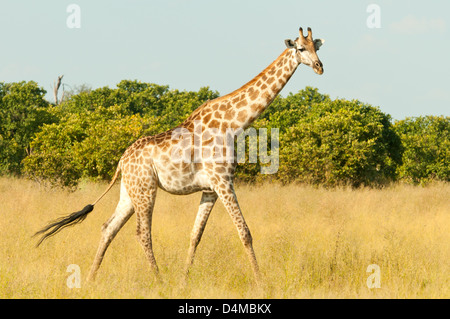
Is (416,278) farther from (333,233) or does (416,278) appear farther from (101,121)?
(101,121)

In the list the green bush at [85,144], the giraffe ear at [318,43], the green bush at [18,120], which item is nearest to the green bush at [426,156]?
the green bush at [85,144]

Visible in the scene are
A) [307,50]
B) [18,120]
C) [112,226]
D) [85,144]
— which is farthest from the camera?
[18,120]

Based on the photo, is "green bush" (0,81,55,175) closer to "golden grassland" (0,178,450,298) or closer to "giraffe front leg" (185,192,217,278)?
"golden grassland" (0,178,450,298)

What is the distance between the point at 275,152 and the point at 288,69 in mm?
12233

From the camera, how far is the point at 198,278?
6832 mm

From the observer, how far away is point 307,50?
6.95 m

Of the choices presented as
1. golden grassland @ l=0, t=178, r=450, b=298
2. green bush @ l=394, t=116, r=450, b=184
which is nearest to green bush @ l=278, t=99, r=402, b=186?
green bush @ l=394, t=116, r=450, b=184

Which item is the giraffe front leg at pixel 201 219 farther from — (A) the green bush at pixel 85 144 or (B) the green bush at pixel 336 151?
(B) the green bush at pixel 336 151


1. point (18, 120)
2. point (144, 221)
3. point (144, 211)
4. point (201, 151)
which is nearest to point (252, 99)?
point (201, 151)

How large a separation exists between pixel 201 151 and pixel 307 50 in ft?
6.30

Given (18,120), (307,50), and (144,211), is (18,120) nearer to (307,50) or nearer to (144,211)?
(144,211)

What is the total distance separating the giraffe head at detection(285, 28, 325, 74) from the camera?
6847 mm
